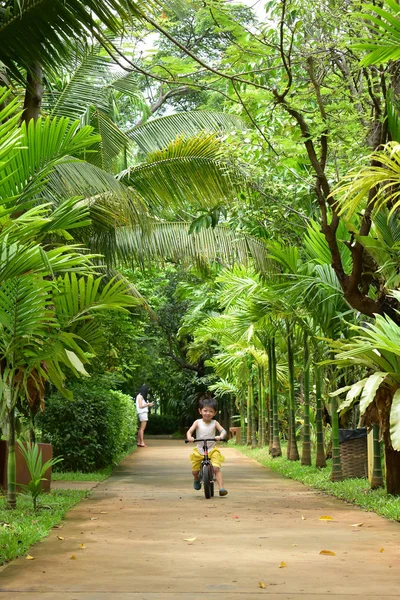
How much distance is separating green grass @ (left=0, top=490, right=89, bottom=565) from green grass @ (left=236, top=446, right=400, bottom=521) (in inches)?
136

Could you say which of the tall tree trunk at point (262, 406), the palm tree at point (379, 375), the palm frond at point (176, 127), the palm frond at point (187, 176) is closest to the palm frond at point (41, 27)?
the palm tree at point (379, 375)

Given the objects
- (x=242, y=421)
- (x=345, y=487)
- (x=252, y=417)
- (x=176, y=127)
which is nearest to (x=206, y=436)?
(x=345, y=487)

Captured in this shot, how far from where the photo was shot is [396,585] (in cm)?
608

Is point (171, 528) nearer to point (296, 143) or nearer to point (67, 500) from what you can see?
point (67, 500)

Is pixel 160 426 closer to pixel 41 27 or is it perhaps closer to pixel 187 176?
pixel 187 176

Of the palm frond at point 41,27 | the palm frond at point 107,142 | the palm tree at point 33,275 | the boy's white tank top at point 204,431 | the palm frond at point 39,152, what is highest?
the palm frond at point 107,142

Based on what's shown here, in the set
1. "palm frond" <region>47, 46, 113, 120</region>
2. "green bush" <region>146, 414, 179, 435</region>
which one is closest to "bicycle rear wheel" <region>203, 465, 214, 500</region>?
"palm frond" <region>47, 46, 113, 120</region>

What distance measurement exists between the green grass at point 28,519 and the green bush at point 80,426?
3280mm

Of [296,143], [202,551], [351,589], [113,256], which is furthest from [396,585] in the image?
[113,256]

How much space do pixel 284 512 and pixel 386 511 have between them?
129 cm

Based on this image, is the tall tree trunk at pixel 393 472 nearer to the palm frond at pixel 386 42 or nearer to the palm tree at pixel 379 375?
the palm tree at pixel 379 375

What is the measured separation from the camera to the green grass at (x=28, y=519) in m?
7.29

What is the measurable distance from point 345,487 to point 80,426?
5.30 meters

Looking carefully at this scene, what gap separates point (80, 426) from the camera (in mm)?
15820
